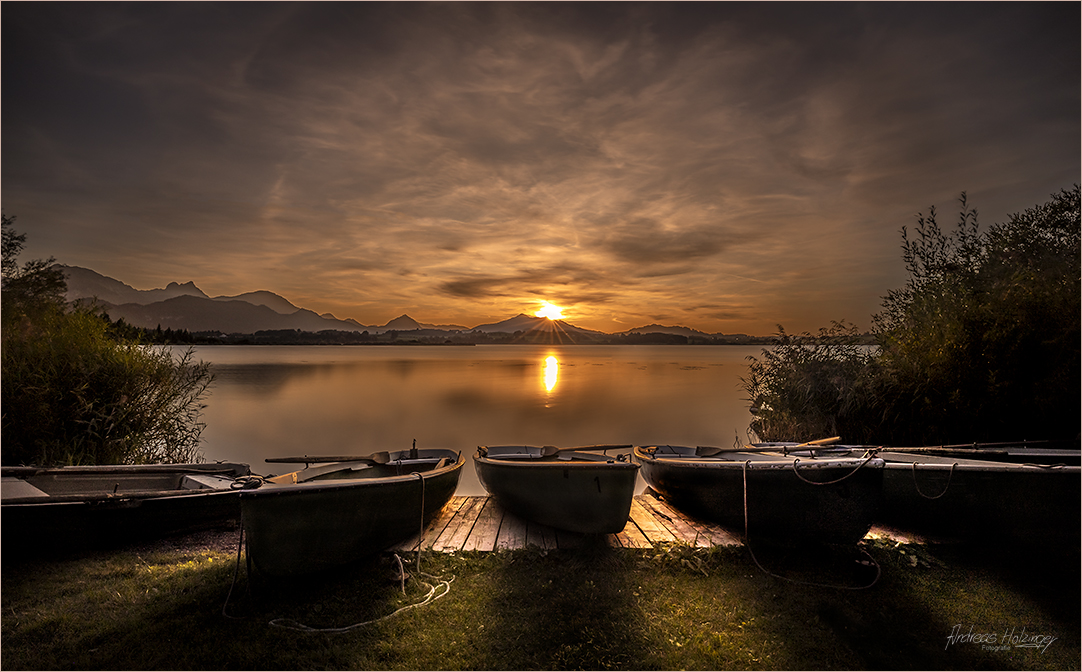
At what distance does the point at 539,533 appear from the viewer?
19.7ft

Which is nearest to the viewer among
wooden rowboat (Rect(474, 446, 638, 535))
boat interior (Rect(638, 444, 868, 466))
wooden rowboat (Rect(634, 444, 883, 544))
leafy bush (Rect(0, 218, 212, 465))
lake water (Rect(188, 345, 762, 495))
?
wooden rowboat (Rect(634, 444, 883, 544))

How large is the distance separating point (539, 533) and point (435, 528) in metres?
1.27

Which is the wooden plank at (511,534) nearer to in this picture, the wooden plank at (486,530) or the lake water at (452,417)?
the wooden plank at (486,530)

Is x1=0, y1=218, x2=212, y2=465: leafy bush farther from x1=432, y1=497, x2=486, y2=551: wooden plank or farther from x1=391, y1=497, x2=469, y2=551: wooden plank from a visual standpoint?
x1=432, y1=497, x2=486, y2=551: wooden plank

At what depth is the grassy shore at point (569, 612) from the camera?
12.3 ft

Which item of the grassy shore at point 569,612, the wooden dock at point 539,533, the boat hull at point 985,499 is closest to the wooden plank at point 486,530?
the wooden dock at point 539,533

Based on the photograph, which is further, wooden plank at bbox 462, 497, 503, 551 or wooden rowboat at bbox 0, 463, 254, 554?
wooden plank at bbox 462, 497, 503, 551

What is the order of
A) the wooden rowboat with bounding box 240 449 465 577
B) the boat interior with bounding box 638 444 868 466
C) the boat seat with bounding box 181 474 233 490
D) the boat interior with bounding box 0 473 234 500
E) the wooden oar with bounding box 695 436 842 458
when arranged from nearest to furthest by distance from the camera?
the wooden rowboat with bounding box 240 449 465 577, the boat interior with bounding box 638 444 868 466, the boat interior with bounding box 0 473 234 500, the boat seat with bounding box 181 474 233 490, the wooden oar with bounding box 695 436 842 458

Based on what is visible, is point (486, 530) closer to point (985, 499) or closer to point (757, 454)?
point (757, 454)

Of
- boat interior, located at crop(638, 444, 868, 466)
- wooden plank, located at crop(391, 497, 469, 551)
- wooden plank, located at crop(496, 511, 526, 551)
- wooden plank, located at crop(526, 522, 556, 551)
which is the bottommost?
wooden plank, located at crop(391, 497, 469, 551)

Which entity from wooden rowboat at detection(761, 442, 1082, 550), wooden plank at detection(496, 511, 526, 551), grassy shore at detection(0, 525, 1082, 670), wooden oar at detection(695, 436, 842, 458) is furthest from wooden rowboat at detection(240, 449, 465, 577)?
wooden rowboat at detection(761, 442, 1082, 550)

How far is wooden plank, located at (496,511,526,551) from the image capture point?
221 inches

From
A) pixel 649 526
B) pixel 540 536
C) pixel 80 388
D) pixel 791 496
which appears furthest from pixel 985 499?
pixel 80 388

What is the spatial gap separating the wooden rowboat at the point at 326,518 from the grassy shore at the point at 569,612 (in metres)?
0.28
